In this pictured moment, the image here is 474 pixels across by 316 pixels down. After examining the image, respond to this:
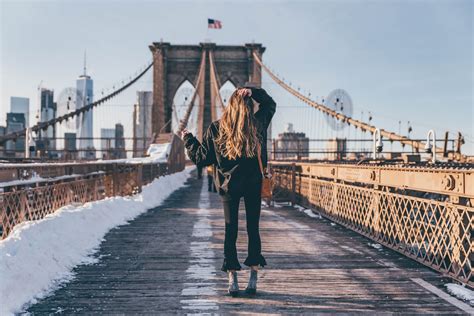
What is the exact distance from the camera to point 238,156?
4102mm

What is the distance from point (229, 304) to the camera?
161 inches

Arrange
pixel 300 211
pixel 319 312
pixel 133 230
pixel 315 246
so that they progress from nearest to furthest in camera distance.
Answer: pixel 319 312 → pixel 315 246 → pixel 133 230 → pixel 300 211

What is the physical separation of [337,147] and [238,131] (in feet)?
98.7

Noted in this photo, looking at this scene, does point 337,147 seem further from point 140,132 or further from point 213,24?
point 140,132

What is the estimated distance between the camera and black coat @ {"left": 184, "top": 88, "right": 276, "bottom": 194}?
13.6 feet

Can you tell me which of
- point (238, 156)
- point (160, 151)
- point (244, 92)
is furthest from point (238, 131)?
point (160, 151)

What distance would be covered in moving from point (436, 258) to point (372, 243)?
178 cm

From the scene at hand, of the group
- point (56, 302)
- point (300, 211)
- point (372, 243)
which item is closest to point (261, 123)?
point (56, 302)

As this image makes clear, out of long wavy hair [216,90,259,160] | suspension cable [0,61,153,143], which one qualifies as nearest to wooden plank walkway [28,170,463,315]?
long wavy hair [216,90,259,160]

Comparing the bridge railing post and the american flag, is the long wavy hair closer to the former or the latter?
the bridge railing post

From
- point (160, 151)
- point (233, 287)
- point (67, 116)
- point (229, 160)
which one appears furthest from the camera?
point (67, 116)

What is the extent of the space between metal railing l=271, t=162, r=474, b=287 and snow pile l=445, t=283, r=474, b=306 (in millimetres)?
99

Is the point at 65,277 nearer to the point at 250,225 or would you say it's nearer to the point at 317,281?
the point at 250,225

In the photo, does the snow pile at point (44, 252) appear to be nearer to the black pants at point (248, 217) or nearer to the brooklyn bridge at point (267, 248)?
the brooklyn bridge at point (267, 248)
